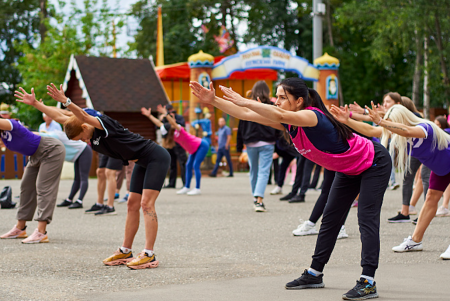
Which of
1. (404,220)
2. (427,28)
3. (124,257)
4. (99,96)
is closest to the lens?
(124,257)

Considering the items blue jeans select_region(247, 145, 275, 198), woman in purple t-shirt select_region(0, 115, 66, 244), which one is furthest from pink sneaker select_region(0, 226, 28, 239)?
blue jeans select_region(247, 145, 275, 198)

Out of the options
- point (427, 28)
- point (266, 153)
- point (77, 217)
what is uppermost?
point (427, 28)

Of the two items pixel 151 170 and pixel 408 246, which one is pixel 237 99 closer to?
pixel 151 170

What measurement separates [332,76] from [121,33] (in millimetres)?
15164

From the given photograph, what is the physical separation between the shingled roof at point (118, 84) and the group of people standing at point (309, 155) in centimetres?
1467

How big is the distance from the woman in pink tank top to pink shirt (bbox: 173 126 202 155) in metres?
8.41

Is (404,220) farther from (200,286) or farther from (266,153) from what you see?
(200,286)

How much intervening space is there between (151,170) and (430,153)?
109 inches

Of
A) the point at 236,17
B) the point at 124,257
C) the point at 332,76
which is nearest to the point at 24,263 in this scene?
the point at 124,257

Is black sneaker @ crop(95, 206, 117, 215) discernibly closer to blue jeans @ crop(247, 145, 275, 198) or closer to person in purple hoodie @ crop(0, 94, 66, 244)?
blue jeans @ crop(247, 145, 275, 198)

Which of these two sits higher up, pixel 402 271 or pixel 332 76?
pixel 332 76

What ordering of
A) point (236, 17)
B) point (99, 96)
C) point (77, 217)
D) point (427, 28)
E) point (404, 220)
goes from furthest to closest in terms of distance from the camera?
point (236, 17)
point (427, 28)
point (99, 96)
point (77, 217)
point (404, 220)

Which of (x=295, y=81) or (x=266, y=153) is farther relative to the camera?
(x=266, y=153)

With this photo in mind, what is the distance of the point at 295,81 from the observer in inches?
185
